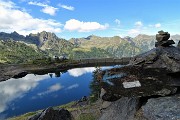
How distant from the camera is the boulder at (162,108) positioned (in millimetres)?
14695

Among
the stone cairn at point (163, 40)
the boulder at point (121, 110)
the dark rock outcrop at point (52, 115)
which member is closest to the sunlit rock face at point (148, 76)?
the stone cairn at point (163, 40)

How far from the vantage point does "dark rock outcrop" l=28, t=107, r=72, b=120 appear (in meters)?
24.6

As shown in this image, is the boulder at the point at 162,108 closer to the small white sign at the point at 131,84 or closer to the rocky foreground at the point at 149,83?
the rocky foreground at the point at 149,83

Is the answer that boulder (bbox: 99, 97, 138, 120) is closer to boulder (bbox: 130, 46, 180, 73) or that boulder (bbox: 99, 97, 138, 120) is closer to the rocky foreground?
the rocky foreground

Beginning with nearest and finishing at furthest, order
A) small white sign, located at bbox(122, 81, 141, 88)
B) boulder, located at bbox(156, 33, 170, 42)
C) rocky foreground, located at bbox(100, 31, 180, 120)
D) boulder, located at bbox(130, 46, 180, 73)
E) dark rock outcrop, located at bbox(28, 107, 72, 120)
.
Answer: rocky foreground, located at bbox(100, 31, 180, 120) < small white sign, located at bbox(122, 81, 141, 88) < boulder, located at bbox(130, 46, 180, 73) < boulder, located at bbox(156, 33, 170, 42) < dark rock outcrop, located at bbox(28, 107, 72, 120)

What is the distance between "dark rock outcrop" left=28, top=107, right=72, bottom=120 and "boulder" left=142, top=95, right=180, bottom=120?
11.0 meters

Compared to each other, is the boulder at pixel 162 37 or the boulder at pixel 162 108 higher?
the boulder at pixel 162 37

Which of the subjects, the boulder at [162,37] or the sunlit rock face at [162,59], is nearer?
the sunlit rock face at [162,59]

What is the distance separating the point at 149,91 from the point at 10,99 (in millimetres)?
164485

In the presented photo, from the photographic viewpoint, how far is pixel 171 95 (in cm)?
1675

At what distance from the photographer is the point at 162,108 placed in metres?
15.6

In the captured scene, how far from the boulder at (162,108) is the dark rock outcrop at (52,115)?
432 inches

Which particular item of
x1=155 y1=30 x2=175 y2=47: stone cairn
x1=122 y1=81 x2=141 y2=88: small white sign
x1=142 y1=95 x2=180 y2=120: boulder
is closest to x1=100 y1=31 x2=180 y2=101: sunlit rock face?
x1=122 y1=81 x2=141 y2=88: small white sign

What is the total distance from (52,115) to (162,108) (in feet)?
40.7
